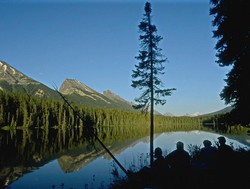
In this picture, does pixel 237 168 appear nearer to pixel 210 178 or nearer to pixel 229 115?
pixel 210 178

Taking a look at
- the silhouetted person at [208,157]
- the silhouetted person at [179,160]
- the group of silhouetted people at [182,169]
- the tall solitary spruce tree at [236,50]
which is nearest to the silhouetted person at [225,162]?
the group of silhouetted people at [182,169]

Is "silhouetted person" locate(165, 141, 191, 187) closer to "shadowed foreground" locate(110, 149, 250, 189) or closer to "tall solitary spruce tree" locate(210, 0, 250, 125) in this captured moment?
"shadowed foreground" locate(110, 149, 250, 189)

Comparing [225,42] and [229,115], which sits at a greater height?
[225,42]

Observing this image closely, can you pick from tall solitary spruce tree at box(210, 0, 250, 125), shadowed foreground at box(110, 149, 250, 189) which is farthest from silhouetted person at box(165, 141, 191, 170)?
tall solitary spruce tree at box(210, 0, 250, 125)

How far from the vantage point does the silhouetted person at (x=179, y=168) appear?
8.95 m

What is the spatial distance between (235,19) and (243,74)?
3.23 m

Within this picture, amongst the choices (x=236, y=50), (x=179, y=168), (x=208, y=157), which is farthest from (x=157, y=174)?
(x=236, y=50)

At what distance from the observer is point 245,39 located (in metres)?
14.5

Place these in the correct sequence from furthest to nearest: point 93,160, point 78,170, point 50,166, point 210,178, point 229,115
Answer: point 93,160, point 50,166, point 78,170, point 229,115, point 210,178

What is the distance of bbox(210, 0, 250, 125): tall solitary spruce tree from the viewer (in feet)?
46.9

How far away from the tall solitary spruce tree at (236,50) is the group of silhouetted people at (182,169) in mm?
4612

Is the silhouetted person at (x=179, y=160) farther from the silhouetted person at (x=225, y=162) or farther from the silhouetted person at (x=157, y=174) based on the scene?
the silhouetted person at (x=225, y=162)

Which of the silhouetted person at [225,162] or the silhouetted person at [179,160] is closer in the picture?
the silhouetted person at [179,160]

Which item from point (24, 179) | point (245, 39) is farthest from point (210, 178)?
point (24, 179)
